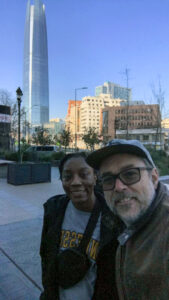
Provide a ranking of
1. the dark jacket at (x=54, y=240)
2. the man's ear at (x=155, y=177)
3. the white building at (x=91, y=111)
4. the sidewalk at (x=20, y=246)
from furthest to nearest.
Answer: the white building at (x=91, y=111), the sidewalk at (x=20, y=246), the dark jacket at (x=54, y=240), the man's ear at (x=155, y=177)

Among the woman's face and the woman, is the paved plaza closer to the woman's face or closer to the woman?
the woman

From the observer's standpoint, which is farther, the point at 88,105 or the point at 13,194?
the point at 88,105

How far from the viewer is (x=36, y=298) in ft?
8.48

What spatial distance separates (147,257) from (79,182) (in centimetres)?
91

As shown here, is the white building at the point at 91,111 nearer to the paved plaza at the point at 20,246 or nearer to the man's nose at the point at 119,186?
the paved plaza at the point at 20,246

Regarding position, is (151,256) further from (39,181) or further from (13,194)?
(39,181)

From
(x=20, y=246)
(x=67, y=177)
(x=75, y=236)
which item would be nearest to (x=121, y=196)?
(x=75, y=236)

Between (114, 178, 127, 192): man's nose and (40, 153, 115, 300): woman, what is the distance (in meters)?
0.42

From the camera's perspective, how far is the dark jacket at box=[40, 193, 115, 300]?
1.35 m

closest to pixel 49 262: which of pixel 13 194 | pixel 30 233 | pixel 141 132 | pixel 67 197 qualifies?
pixel 67 197

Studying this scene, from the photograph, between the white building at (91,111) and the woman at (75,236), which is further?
the white building at (91,111)

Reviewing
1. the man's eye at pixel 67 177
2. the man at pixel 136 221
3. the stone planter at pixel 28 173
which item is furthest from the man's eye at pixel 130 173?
the stone planter at pixel 28 173

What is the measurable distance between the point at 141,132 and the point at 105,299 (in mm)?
60192

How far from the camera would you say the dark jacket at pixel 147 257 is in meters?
0.83
